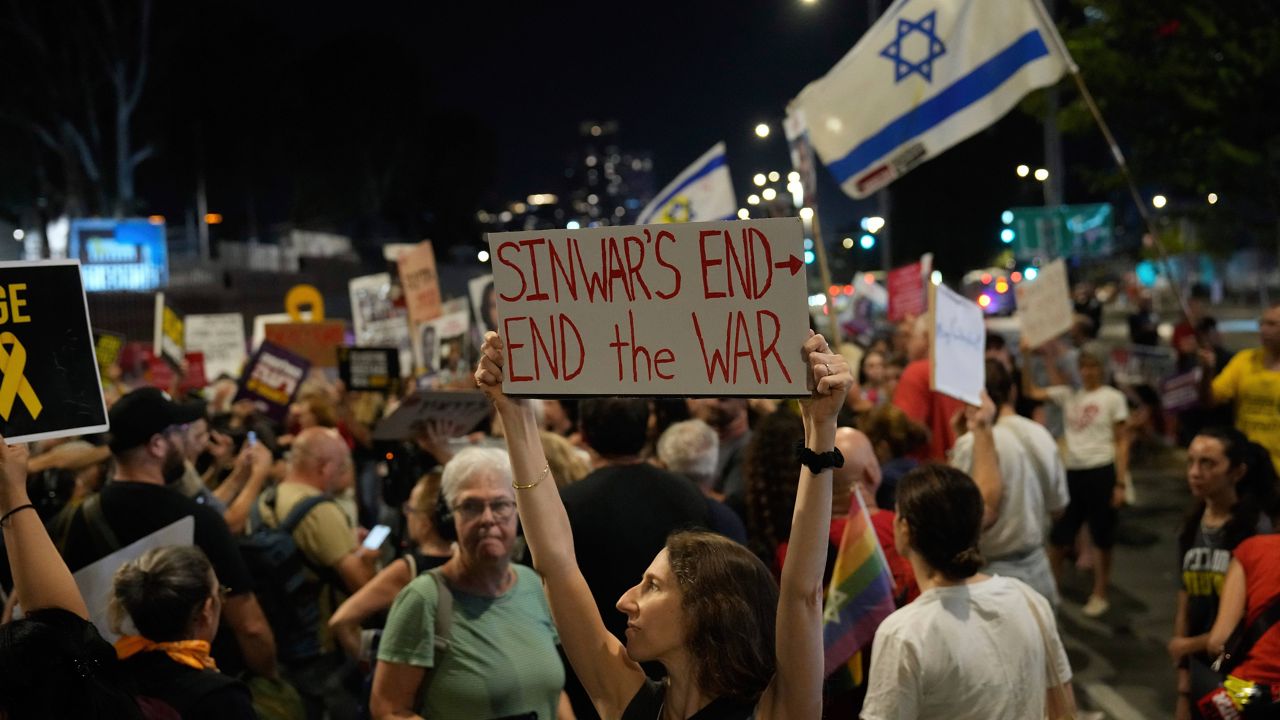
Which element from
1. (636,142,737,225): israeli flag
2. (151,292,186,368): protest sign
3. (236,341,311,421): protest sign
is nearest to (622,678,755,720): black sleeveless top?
(236,341,311,421): protest sign

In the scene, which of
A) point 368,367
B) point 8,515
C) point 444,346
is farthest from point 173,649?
point 444,346

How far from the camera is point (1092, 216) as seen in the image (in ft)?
82.0

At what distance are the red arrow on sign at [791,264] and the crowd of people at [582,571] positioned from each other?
0.56 feet

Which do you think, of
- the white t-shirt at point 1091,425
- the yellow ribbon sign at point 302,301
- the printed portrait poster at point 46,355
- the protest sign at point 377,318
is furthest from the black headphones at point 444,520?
the yellow ribbon sign at point 302,301

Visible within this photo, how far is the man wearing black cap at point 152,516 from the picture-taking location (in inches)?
177

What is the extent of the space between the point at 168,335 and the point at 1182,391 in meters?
10.2

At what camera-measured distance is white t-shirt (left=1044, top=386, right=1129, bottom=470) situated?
9.91 metres

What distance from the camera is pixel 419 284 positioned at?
12.0 m

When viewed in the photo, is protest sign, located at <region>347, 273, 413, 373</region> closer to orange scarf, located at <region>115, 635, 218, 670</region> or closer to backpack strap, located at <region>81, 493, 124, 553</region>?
backpack strap, located at <region>81, 493, 124, 553</region>

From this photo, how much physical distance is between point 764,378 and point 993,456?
285cm

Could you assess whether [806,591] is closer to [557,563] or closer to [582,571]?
[557,563]

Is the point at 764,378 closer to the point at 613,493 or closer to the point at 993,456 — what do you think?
the point at 613,493

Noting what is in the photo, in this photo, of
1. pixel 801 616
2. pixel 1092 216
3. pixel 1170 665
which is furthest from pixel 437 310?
pixel 1092 216

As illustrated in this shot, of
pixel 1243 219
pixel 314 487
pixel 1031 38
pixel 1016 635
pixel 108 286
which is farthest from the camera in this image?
pixel 108 286
